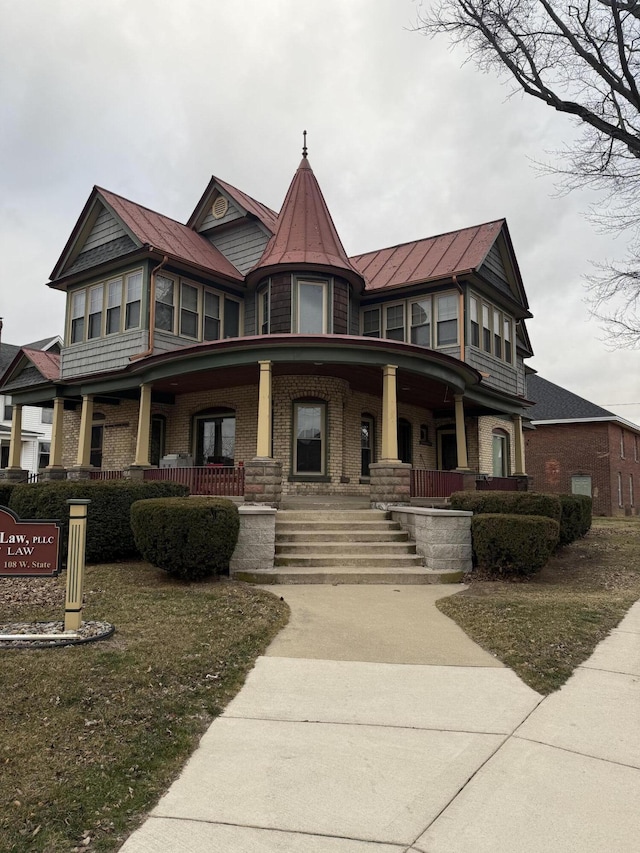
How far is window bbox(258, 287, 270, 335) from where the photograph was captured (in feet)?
54.0

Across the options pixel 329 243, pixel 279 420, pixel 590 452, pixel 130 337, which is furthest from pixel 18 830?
pixel 590 452

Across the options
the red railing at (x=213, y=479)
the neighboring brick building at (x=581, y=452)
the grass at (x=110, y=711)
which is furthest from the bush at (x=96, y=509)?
the neighboring brick building at (x=581, y=452)

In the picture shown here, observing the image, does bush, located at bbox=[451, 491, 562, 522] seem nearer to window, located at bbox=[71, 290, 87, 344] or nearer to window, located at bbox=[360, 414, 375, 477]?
window, located at bbox=[360, 414, 375, 477]

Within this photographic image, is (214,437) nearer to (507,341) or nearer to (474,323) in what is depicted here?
(474,323)

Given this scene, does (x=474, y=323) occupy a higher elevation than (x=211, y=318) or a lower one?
lower

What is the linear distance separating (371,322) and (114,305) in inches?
294

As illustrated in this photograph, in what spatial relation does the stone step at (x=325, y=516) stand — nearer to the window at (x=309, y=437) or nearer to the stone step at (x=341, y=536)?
the stone step at (x=341, y=536)

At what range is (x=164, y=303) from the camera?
16562mm

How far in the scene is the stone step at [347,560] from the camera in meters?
9.13

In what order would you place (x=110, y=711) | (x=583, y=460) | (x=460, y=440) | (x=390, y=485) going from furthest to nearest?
(x=583, y=460), (x=460, y=440), (x=390, y=485), (x=110, y=711)

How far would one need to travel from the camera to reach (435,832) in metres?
2.63

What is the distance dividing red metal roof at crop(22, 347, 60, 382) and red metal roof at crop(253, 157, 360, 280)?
7135 mm

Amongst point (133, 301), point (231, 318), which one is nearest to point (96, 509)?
point (133, 301)

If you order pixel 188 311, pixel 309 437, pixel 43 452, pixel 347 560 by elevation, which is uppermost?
pixel 188 311
